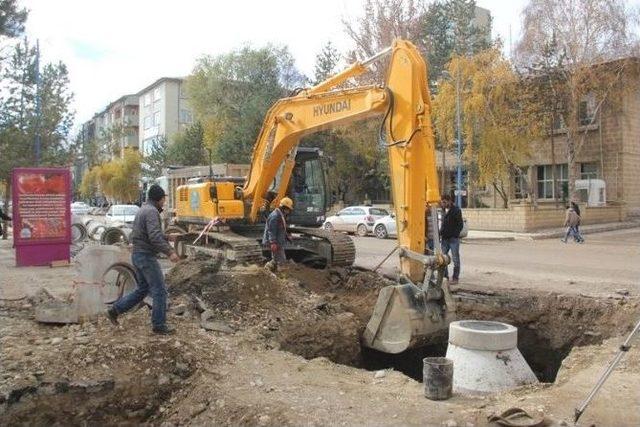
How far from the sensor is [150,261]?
734 cm

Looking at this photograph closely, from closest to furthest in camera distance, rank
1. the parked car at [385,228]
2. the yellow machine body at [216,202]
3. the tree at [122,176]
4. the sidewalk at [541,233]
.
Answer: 1. the yellow machine body at [216,202]
2. the parked car at [385,228]
3. the sidewalk at [541,233]
4. the tree at [122,176]

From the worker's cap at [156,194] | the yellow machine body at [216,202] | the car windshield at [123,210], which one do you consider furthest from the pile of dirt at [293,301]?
the car windshield at [123,210]

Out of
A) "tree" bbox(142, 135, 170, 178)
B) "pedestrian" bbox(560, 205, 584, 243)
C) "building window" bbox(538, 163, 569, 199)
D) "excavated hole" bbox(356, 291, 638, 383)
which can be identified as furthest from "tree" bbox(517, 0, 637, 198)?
"tree" bbox(142, 135, 170, 178)

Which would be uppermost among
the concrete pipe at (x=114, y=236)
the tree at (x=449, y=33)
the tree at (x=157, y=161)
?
the tree at (x=449, y=33)

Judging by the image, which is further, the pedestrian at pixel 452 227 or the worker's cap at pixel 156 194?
the pedestrian at pixel 452 227

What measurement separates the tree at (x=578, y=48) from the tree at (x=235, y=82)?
19650 millimetres

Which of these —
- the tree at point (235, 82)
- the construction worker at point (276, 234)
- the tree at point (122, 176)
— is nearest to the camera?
the construction worker at point (276, 234)

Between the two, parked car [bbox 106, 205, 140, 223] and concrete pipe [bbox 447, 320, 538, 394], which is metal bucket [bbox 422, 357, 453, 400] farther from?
parked car [bbox 106, 205, 140, 223]

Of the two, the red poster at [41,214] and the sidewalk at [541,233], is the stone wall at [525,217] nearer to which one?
the sidewalk at [541,233]

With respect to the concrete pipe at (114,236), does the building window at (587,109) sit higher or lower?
higher

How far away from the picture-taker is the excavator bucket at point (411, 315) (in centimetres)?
763

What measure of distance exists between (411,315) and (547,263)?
32.0 feet

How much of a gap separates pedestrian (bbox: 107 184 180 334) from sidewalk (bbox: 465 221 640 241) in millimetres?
19551

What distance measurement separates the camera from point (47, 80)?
89.2 feet
